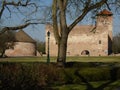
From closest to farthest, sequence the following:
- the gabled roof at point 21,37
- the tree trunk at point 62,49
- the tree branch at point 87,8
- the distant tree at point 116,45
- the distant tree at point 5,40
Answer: the tree trunk at point 62,49 < the tree branch at point 87,8 < the distant tree at point 5,40 < the distant tree at point 116,45 < the gabled roof at point 21,37

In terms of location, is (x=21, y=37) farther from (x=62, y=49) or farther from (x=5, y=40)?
(x=62, y=49)

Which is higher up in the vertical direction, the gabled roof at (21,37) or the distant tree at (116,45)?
the gabled roof at (21,37)

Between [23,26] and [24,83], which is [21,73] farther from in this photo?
[23,26]

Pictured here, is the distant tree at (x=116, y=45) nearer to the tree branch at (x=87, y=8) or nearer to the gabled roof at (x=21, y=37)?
the gabled roof at (x=21, y=37)

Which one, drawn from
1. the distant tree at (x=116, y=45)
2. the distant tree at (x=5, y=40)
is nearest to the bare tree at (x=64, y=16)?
the distant tree at (x=5, y=40)

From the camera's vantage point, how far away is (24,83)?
12.3 meters

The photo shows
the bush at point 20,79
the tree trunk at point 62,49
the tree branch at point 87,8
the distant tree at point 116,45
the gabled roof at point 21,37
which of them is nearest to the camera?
the bush at point 20,79

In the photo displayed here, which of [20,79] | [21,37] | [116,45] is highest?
[21,37]

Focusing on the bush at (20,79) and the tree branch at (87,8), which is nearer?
the bush at (20,79)

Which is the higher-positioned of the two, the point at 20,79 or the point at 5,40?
the point at 5,40

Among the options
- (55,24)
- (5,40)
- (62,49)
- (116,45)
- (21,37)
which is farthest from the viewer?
(116,45)

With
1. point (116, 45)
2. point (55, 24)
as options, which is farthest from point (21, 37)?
point (55, 24)

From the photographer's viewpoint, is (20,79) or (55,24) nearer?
(20,79)

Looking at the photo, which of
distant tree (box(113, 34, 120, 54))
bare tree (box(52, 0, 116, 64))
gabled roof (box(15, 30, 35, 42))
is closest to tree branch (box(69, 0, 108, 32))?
bare tree (box(52, 0, 116, 64))
